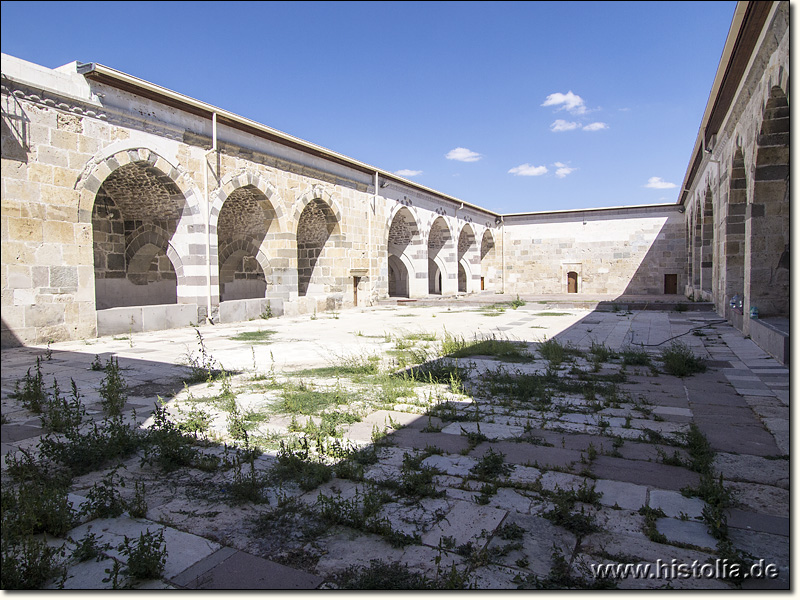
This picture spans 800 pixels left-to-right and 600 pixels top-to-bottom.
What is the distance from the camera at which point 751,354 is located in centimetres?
703

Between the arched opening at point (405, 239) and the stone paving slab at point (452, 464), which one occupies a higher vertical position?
the arched opening at point (405, 239)

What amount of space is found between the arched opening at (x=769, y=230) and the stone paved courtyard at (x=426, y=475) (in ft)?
7.96

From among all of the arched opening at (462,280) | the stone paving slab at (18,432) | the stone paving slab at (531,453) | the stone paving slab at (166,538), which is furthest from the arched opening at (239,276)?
the arched opening at (462,280)

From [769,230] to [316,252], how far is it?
486 inches

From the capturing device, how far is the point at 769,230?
7.98 m

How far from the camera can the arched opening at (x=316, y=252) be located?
1656cm

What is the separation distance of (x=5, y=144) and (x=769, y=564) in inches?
413

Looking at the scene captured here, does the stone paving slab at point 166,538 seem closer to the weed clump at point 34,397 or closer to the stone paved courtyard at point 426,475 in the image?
the stone paved courtyard at point 426,475

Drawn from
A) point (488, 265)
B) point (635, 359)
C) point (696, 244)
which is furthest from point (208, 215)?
point (488, 265)

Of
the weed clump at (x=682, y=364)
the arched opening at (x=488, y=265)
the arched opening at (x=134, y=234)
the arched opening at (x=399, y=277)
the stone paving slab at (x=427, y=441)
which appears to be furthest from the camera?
the arched opening at (x=488, y=265)

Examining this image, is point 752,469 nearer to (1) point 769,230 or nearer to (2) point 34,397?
(2) point 34,397

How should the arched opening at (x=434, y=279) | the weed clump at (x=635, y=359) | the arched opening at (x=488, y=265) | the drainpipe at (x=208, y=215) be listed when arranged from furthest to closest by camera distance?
the arched opening at (x=488, y=265), the arched opening at (x=434, y=279), the drainpipe at (x=208, y=215), the weed clump at (x=635, y=359)

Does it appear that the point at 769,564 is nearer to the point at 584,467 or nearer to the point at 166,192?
the point at 584,467

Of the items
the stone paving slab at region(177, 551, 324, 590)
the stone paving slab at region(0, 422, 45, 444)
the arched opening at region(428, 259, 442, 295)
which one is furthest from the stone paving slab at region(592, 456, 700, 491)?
the arched opening at region(428, 259, 442, 295)
